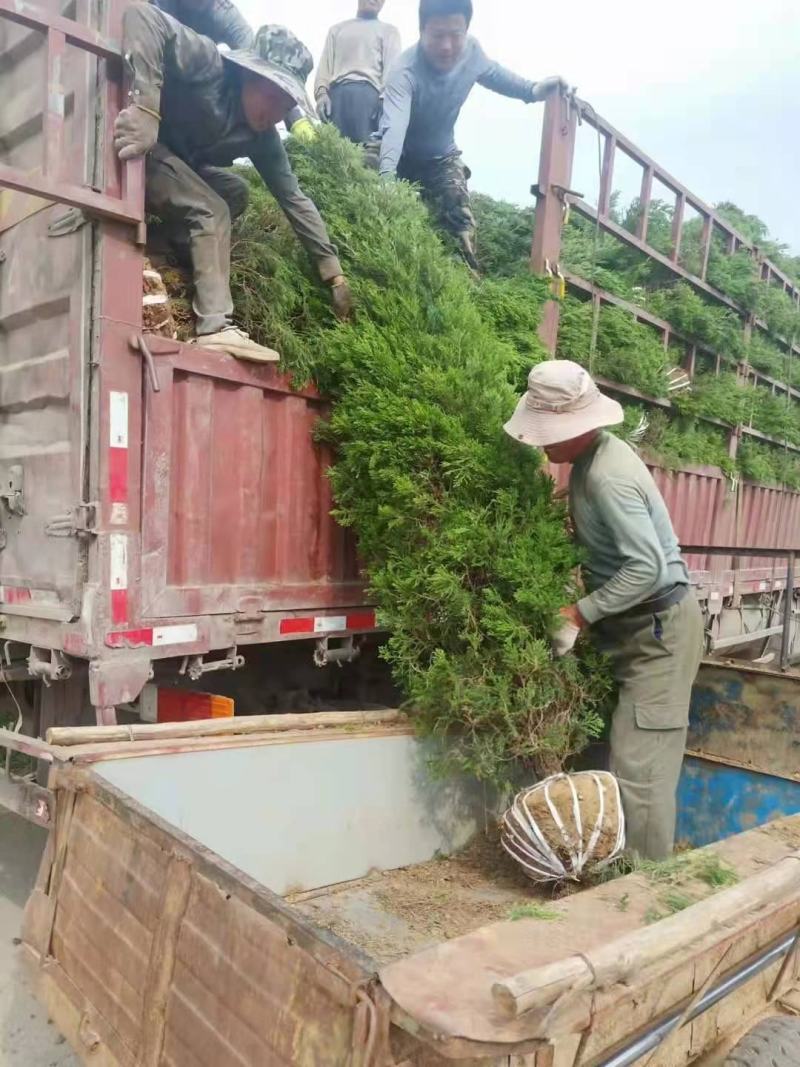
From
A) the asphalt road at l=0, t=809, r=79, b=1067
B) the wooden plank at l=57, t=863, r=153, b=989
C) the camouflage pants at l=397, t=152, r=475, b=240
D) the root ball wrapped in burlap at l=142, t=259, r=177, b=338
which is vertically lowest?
the asphalt road at l=0, t=809, r=79, b=1067

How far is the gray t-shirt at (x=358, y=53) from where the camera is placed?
5.96 meters

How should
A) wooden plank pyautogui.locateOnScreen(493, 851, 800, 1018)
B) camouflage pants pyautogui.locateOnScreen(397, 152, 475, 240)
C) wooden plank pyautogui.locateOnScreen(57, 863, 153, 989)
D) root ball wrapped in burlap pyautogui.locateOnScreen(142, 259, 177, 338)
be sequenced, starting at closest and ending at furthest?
wooden plank pyautogui.locateOnScreen(493, 851, 800, 1018)
wooden plank pyautogui.locateOnScreen(57, 863, 153, 989)
root ball wrapped in burlap pyautogui.locateOnScreen(142, 259, 177, 338)
camouflage pants pyautogui.locateOnScreen(397, 152, 475, 240)

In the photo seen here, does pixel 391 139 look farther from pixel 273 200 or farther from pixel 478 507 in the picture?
pixel 478 507

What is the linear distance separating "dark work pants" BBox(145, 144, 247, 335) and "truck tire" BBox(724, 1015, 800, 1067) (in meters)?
3.06

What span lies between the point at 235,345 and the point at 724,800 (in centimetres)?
300

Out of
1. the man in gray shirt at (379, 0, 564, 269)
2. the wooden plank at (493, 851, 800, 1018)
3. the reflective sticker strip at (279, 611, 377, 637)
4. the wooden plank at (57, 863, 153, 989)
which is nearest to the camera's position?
the wooden plank at (493, 851, 800, 1018)

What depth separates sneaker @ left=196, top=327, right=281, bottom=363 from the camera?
3.42m

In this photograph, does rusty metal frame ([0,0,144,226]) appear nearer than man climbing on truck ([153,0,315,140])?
Yes

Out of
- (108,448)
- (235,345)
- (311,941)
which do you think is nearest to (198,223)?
(235,345)

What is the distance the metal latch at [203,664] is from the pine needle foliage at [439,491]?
0.70 meters

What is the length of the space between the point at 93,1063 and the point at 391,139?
5.20 meters

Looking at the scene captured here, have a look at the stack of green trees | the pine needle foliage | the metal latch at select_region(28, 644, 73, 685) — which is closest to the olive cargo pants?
the pine needle foliage

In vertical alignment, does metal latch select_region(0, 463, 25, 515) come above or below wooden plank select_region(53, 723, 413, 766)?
above

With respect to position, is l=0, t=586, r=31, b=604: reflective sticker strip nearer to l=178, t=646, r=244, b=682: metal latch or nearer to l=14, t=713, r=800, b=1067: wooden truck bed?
l=178, t=646, r=244, b=682: metal latch
